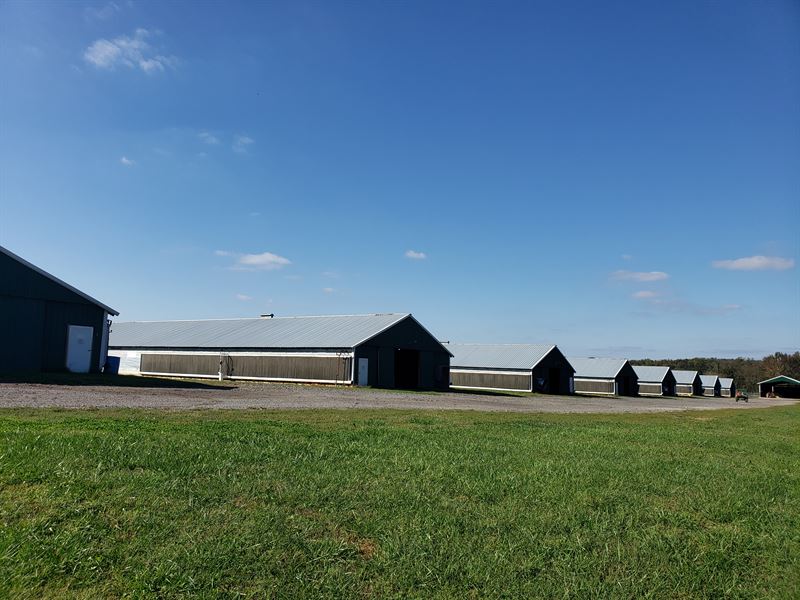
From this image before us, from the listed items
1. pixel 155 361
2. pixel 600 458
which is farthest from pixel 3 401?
pixel 155 361

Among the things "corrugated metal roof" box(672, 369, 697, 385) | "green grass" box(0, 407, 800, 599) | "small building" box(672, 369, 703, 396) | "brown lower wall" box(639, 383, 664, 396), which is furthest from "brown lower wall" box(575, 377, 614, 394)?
"green grass" box(0, 407, 800, 599)

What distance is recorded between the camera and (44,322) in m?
30.9

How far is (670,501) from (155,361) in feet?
171

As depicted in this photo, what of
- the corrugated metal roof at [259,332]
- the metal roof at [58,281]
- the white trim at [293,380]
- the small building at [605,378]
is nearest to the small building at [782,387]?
the small building at [605,378]

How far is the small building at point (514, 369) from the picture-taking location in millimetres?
60909

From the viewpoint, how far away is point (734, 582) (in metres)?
5.91

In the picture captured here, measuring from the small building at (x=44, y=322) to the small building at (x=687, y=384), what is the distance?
A: 9561 cm

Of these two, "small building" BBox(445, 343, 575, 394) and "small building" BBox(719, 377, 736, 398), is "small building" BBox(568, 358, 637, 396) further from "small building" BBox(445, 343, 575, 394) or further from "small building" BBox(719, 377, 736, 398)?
"small building" BBox(719, 377, 736, 398)

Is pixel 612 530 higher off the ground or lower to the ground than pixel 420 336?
lower

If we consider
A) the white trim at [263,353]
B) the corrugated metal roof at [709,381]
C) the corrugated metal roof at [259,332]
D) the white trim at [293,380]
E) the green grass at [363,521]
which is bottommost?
the green grass at [363,521]

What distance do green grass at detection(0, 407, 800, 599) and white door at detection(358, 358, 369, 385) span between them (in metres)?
31.5

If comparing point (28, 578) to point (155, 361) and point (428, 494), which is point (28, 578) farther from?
point (155, 361)

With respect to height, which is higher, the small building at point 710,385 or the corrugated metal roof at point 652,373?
the corrugated metal roof at point 652,373

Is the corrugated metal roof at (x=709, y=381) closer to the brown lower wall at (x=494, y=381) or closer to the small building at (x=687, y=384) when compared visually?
the small building at (x=687, y=384)
